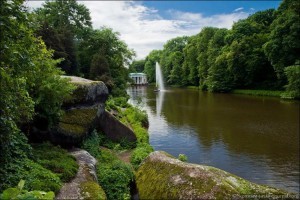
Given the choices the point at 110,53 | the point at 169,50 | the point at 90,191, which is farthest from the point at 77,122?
the point at 169,50

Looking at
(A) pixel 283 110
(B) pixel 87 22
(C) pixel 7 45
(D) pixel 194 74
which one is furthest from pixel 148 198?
(D) pixel 194 74

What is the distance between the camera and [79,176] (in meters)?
7.91

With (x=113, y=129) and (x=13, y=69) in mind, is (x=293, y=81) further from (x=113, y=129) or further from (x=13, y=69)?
(x=13, y=69)

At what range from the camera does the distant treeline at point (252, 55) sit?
135 ft

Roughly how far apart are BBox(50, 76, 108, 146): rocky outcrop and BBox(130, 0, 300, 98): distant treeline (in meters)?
22.9

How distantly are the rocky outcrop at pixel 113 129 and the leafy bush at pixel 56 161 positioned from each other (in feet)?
18.3

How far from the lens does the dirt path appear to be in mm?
6723

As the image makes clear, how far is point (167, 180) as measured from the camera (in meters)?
8.05

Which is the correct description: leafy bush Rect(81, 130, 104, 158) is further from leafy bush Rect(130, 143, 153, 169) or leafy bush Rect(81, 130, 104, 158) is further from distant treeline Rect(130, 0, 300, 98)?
distant treeline Rect(130, 0, 300, 98)

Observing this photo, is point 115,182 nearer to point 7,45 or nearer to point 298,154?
point 7,45

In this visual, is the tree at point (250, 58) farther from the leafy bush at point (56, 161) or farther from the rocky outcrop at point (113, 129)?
the leafy bush at point (56, 161)

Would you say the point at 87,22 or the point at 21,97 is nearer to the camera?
the point at 21,97

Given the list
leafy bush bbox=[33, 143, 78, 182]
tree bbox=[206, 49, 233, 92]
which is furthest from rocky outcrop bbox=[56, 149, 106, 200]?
tree bbox=[206, 49, 233, 92]

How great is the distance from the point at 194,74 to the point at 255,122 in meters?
52.6
